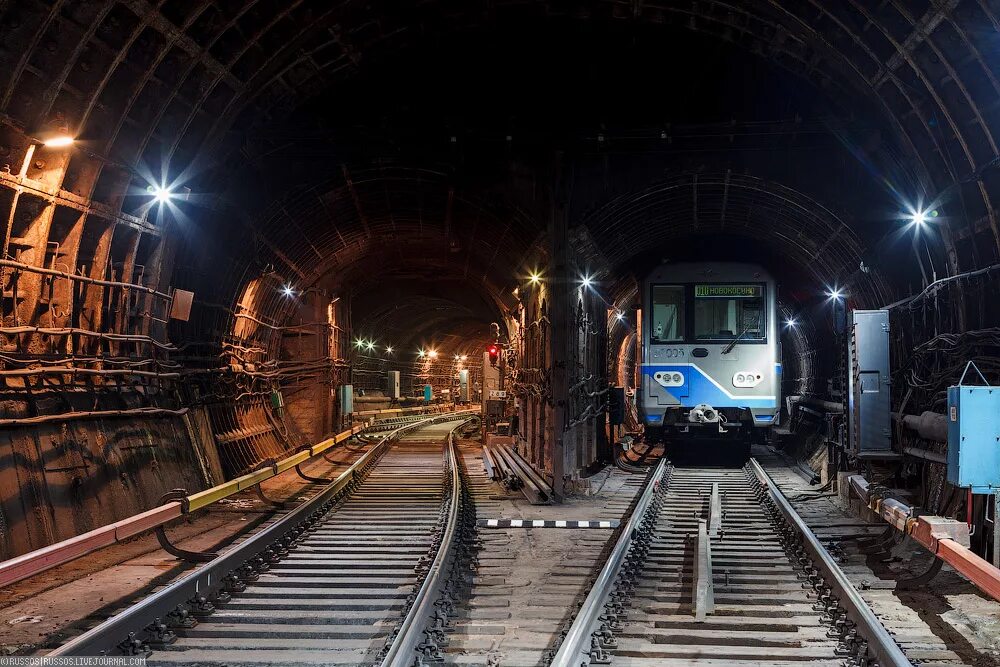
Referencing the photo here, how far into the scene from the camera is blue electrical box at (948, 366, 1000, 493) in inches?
266

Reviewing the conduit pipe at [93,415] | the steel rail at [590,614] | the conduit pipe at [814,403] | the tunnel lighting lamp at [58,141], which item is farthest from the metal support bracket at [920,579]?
the tunnel lighting lamp at [58,141]

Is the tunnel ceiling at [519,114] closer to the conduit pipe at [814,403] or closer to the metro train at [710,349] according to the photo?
the metro train at [710,349]

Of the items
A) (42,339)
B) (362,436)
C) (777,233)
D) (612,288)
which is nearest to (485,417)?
(362,436)

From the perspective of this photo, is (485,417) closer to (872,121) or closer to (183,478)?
(183,478)

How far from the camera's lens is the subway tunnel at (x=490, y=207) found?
810 cm

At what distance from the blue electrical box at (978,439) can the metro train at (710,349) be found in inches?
359

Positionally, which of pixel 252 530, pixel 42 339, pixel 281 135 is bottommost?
pixel 252 530

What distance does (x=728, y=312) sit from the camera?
16.2 m

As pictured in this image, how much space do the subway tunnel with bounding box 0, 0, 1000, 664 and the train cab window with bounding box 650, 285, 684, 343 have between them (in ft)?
0.60

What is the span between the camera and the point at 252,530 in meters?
9.95

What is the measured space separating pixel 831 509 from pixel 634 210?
591 centimetres

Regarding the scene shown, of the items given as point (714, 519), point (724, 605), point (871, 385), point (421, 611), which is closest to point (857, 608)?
point (724, 605)

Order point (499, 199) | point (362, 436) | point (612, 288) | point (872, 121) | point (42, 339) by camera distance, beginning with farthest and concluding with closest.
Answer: point (362, 436), point (612, 288), point (499, 199), point (872, 121), point (42, 339)

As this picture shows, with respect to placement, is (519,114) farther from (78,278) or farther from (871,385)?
(78,278)
